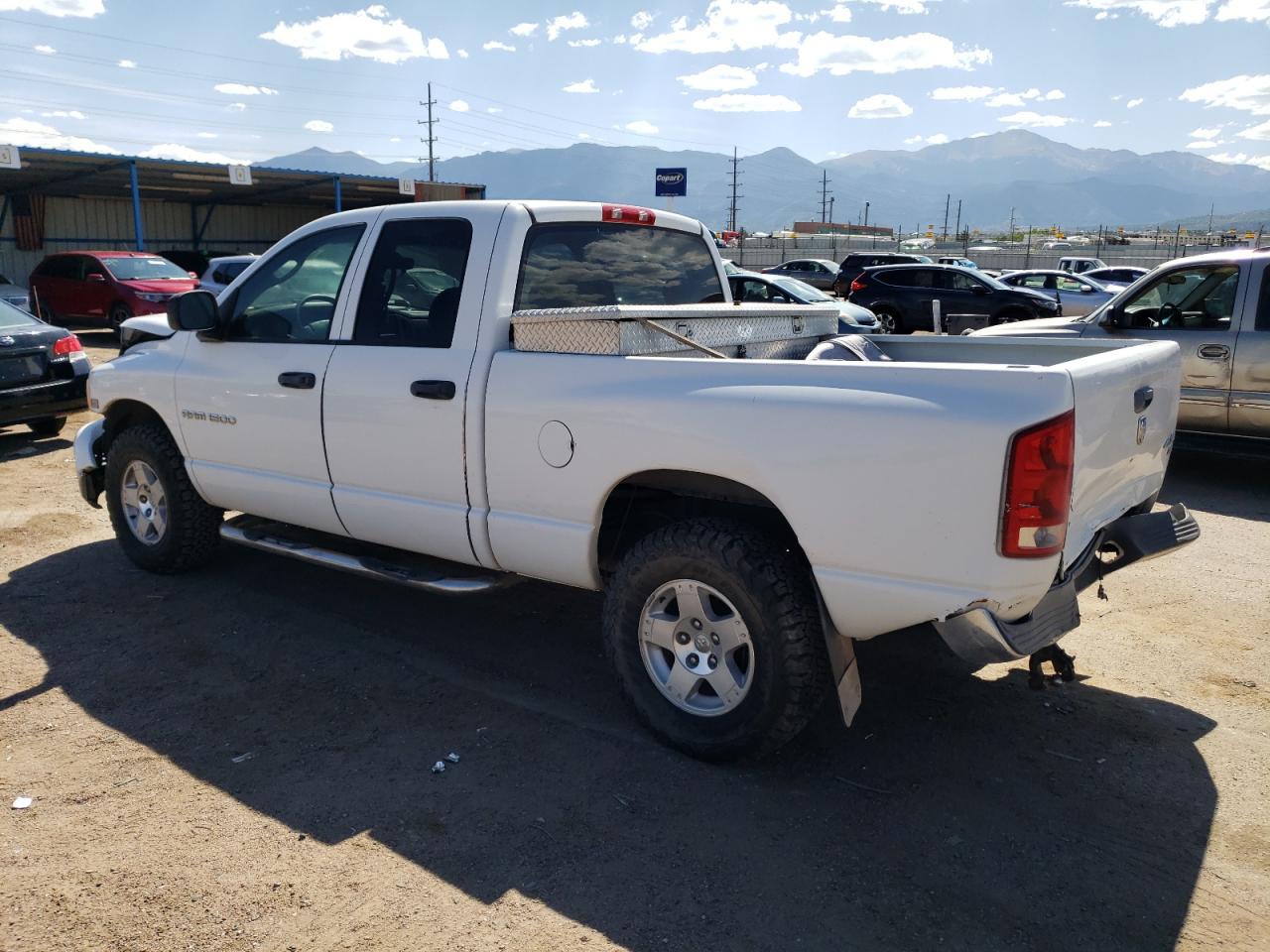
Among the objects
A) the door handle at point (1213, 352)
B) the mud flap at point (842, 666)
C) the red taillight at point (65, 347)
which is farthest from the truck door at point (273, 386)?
the door handle at point (1213, 352)

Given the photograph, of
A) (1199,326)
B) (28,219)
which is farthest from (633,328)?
(28,219)

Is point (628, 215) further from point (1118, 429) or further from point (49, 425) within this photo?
point (49, 425)

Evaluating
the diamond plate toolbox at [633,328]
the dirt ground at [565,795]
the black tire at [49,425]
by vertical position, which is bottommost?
the dirt ground at [565,795]

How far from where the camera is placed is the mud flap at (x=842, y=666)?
3.27 meters

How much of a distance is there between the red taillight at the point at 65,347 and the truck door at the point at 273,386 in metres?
5.37

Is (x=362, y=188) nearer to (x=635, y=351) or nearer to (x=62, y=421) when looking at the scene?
(x=62, y=421)

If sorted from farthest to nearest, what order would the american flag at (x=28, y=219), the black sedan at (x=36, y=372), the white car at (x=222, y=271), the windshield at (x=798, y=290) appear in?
the american flag at (x=28, y=219)
the white car at (x=222, y=271)
the windshield at (x=798, y=290)
the black sedan at (x=36, y=372)

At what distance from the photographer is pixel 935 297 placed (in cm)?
1969

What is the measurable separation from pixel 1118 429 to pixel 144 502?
5.14 m

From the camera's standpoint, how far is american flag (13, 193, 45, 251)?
102 ft

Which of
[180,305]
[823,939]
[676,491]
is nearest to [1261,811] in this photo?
[823,939]

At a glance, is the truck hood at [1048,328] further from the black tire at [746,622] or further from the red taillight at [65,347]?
the red taillight at [65,347]

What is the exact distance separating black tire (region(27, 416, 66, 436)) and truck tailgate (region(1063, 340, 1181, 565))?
32.9ft

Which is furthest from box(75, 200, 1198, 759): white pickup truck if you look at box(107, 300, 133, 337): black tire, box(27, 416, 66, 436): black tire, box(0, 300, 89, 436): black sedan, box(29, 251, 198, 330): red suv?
box(107, 300, 133, 337): black tire
